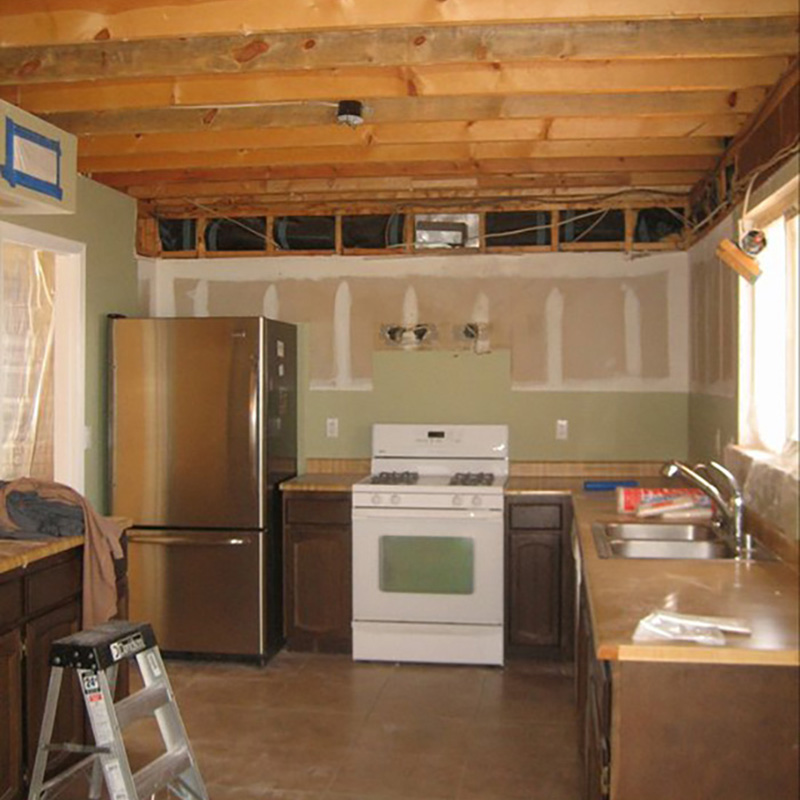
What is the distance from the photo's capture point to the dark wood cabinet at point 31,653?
10.0 ft

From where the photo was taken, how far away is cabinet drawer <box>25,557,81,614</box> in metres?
3.19

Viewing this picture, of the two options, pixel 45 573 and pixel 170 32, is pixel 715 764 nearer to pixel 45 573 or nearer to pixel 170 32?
pixel 45 573

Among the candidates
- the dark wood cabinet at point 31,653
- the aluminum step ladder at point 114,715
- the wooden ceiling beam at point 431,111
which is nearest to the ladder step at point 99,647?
the aluminum step ladder at point 114,715

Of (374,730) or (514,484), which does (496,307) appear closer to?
(514,484)

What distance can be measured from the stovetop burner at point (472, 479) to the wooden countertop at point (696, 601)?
5.59ft

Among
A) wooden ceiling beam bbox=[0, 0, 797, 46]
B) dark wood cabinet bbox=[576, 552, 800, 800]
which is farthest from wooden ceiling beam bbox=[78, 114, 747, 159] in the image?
dark wood cabinet bbox=[576, 552, 800, 800]

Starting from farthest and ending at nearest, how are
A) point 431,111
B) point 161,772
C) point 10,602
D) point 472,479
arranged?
point 472,479
point 431,111
point 10,602
point 161,772

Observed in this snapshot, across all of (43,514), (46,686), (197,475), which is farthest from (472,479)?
(46,686)

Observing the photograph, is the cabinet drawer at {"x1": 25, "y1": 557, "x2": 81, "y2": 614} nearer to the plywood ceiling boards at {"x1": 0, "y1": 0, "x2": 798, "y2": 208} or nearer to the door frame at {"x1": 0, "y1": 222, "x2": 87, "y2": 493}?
the door frame at {"x1": 0, "y1": 222, "x2": 87, "y2": 493}

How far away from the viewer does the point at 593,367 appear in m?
5.54

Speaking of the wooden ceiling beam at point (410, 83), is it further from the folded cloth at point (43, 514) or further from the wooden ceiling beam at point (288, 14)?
the folded cloth at point (43, 514)

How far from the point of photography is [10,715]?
10.1 feet

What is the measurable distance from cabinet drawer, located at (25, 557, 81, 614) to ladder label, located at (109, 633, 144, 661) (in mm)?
396

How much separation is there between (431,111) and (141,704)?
235cm
